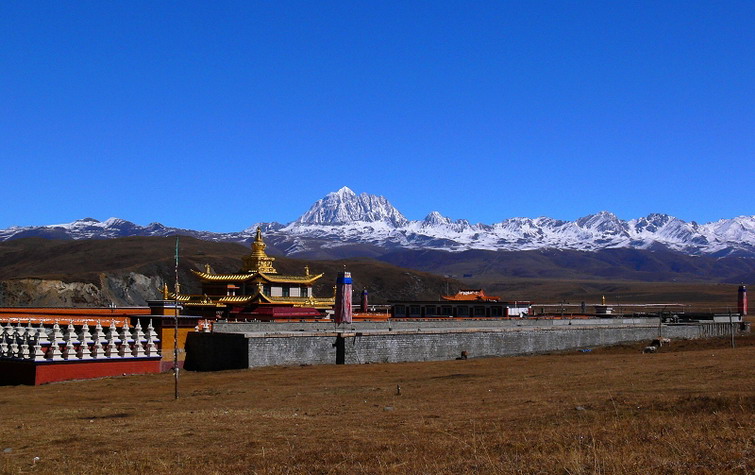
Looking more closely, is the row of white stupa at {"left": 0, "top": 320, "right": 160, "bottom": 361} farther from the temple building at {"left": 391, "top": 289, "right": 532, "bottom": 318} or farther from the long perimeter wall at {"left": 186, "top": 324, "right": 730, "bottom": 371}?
the temple building at {"left": 391, "top": 289, "right": 532, "bottom": 318}

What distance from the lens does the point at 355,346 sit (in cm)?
3966

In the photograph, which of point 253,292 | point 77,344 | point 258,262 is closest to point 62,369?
point 77,344

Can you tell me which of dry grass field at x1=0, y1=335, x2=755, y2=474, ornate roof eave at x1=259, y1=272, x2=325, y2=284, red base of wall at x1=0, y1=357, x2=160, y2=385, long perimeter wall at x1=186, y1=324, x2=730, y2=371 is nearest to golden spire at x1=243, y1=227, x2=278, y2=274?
ornate roof eave at x1=259, y1=272, x2=325, y2=284

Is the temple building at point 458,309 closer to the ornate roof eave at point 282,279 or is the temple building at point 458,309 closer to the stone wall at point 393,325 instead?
the stone wall at point 393,325

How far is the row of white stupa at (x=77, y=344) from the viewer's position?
108 feet

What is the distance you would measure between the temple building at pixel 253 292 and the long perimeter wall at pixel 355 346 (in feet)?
42.7

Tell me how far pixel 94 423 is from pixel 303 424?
543cm

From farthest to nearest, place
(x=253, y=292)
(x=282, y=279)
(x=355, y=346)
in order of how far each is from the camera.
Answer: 1. (x=282, y=279)
2. (x=253, y=292)
3. (x=355, y=346)

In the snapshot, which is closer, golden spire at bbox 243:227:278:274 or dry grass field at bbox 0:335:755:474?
dry grass field at bbox 0:335:755:474

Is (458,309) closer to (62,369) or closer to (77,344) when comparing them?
(77,344)

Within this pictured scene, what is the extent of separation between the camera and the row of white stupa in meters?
32.8

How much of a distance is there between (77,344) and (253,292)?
2630 cm

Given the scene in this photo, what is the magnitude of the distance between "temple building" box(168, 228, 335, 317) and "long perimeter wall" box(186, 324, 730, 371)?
13017 millimetres

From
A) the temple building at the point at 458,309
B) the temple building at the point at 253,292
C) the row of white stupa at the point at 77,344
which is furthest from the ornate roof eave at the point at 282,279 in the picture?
the row of white stupa at the point at 77,344
